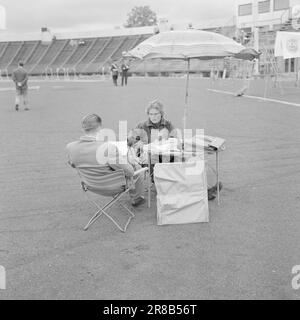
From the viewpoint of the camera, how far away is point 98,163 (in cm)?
522

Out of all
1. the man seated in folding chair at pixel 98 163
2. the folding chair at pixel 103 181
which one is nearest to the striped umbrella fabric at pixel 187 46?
the man seated in folding chair at pixel 98 163

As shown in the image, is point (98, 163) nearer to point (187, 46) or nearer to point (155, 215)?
point (155, 215)

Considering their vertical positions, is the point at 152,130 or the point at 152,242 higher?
the point at 152,130

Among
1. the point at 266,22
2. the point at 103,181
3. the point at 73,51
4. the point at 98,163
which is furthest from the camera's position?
the point at 73,51

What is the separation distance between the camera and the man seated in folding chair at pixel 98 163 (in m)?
5.18

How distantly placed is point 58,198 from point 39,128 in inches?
298

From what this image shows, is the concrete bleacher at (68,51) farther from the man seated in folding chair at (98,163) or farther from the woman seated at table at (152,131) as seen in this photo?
the man seated in folding chair at (98,163)

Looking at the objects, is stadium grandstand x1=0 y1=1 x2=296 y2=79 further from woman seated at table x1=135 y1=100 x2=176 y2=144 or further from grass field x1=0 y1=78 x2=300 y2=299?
woman seated at table x1=135 y1=100 x2=176 y2=144

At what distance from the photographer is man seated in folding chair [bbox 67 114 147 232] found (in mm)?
5184

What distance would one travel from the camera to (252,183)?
727 cm

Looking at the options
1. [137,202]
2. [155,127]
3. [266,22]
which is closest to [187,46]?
[155,127]

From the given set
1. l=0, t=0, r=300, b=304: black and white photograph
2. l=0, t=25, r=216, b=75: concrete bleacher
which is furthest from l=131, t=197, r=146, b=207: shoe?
l=0, t=25, r=216, b=75: concrete bleacher

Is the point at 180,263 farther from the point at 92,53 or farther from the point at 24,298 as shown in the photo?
the point at 92,53
